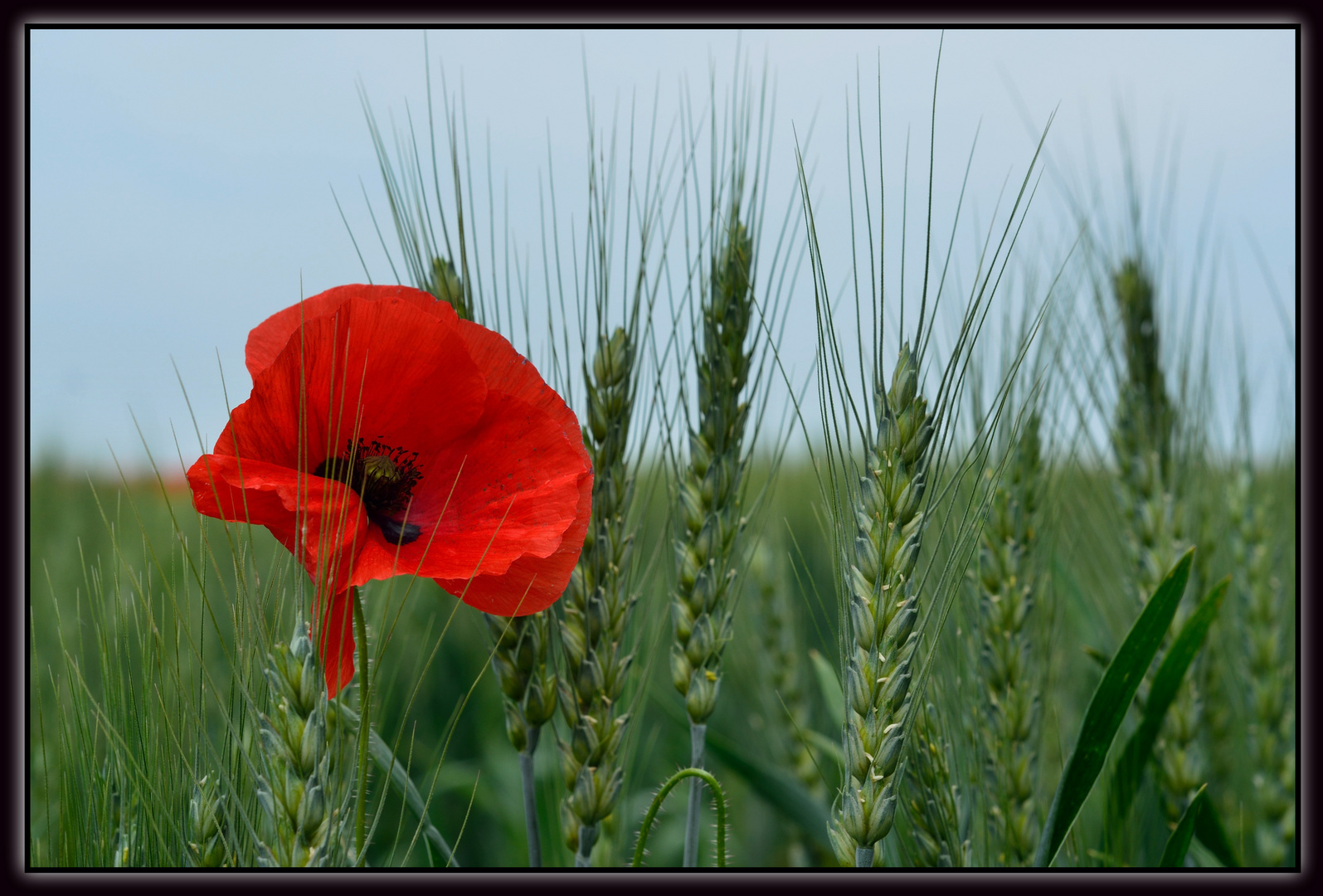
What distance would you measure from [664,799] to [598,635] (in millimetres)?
180

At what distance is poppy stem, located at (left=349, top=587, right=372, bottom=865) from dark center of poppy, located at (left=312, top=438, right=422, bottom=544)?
75 millimetres

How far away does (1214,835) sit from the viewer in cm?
112

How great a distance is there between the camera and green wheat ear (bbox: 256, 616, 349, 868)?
66cm

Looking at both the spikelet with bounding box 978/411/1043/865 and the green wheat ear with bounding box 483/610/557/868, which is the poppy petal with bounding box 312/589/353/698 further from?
the spikelet with bounding box 978/411/1043/865

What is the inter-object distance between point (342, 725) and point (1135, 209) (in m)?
1.46

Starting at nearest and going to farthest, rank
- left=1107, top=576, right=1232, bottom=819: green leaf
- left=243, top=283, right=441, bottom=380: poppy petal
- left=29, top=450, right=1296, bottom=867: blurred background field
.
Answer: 1. left=243, top=283, right=441, bottom=380: poppy petal
2. left=1107, top=576, right=1232, bottom=819: green leaf
3. left=29, top=450, right=1296, bottom=867: blurred background field

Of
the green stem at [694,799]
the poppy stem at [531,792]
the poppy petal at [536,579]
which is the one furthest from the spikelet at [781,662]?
the poppy petal at [536,579]

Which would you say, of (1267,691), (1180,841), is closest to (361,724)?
(1180,841)

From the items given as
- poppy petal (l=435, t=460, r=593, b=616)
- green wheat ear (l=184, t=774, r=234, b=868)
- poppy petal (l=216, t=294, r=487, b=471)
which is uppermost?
poppy petal (l=216, t=294, r=487, b=471)

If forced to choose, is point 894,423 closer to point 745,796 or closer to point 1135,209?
point 1135,209

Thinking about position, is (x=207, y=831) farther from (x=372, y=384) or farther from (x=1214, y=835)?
(x=1214, y=835)

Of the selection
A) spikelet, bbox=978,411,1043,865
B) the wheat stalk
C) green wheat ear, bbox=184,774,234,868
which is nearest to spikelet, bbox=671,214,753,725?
the wheat stalk
